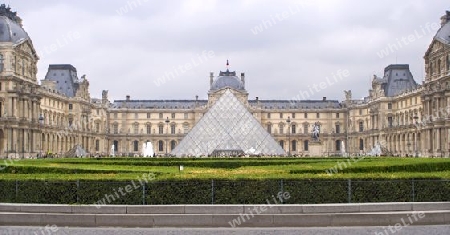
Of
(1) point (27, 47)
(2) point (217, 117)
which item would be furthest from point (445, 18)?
(1) point (27, 47)

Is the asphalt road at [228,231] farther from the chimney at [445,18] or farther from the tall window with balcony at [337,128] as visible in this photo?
the tall window with balcony at [337,128]

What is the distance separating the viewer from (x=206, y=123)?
49969mm

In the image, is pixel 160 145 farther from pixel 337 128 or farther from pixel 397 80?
pixel 397 80

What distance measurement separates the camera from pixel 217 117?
167ft

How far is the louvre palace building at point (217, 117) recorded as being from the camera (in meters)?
50.6

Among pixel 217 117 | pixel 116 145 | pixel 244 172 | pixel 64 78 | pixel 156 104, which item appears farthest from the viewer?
pixel 156 104

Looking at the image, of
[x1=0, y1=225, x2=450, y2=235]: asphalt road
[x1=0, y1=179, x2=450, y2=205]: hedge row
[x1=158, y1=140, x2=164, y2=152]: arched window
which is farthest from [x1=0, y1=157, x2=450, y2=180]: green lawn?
[x1=158, y1=140, x2=164, y2=152]: arched window

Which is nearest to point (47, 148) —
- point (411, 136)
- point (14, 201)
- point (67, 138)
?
point (67, 138)

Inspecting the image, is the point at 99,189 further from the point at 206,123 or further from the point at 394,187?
the point at 206,123

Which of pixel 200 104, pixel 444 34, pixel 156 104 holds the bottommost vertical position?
pixel 200 104

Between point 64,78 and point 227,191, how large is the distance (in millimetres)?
68890

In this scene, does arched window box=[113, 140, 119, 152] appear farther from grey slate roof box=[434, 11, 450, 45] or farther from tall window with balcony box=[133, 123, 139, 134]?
grey slate roof box=[434, 11, 450, 45]

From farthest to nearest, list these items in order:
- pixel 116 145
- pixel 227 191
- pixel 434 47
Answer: pixel 116 145
pixel 434 47
pixel 227 191

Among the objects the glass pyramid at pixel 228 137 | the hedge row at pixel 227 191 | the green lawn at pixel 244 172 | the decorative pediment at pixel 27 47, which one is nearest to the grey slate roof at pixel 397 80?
the glass pyramid at pixel 228 137
